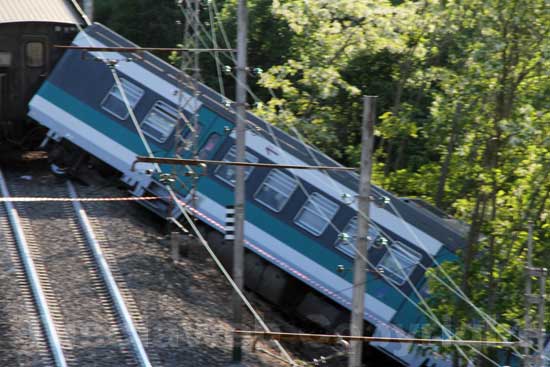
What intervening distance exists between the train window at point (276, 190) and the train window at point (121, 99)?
3.36 meters

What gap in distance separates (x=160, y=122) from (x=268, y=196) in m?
2.87

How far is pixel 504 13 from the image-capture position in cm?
1852

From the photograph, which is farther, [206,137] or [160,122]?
[160,122]

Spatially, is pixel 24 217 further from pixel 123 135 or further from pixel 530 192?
pixel 530 192

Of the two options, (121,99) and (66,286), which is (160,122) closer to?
(121,99)

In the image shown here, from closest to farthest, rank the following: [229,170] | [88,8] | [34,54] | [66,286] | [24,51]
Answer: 1. [66,286]
2. [229,170]
3. [24,51]
4. [34,54]
5. [88,8]

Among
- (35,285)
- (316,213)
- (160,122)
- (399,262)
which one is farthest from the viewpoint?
(160,122)

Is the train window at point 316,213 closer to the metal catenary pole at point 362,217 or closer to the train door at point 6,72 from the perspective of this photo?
the metal catenary pole at point 362,217

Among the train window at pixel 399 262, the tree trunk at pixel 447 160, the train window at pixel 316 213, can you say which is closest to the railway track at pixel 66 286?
the train window at pixel 316 213

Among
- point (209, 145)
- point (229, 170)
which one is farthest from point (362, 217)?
point (209, 145)

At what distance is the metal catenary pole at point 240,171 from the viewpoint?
54.7 ft

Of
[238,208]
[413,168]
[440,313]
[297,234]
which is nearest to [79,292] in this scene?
[238,208]

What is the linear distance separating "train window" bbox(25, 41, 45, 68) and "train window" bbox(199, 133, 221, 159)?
4851 millimetres

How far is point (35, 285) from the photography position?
56.9 feet
